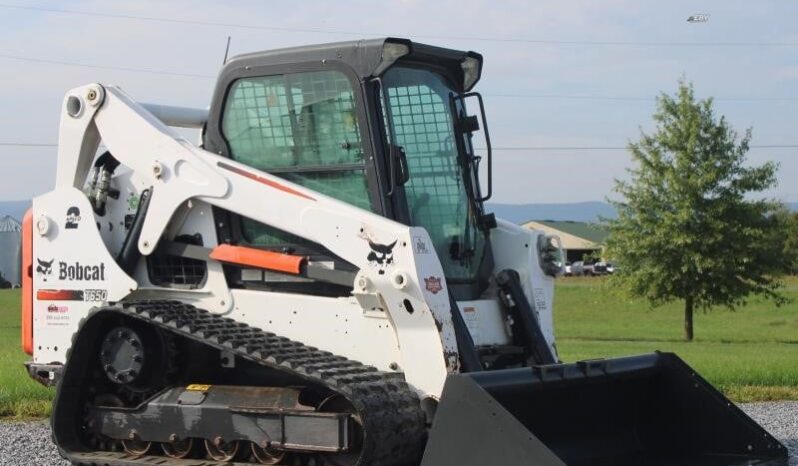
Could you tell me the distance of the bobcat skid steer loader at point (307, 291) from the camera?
7684mm

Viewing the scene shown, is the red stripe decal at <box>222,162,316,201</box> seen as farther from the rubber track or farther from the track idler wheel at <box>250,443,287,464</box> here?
the track idler wheel at <box>250,443,287,464</box>

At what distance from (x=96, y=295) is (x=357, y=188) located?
205 centimetres

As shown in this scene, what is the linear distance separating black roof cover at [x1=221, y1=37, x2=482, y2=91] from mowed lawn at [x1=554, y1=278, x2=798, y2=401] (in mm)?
8075

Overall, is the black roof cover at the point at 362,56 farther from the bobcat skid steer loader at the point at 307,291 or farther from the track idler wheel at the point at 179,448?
the track idler wheel at the point at 179,448

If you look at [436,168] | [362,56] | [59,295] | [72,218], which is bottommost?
[59,295]

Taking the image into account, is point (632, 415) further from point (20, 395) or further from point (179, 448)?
point (20, 395)

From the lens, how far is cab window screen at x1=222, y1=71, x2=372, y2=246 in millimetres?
8359

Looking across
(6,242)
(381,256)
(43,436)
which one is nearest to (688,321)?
(43,436)

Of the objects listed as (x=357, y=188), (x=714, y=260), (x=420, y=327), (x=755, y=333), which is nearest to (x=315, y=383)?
(x=420, y=327)

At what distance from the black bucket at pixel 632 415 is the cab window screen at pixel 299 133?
168 cm

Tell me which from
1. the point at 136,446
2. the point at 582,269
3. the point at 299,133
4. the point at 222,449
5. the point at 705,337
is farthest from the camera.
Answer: the point at 582,269

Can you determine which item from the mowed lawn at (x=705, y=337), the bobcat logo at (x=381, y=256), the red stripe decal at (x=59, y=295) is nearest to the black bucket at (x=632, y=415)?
the bobcat logo at (x=381, y=256)

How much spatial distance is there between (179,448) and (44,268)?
179 centimetres

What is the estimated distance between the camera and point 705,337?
42531mm
